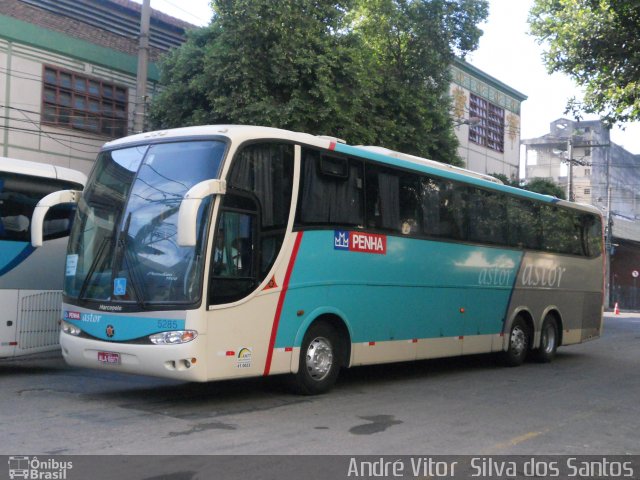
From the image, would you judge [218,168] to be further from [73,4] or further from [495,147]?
[495,147]

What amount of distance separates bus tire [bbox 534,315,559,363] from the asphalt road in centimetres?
260

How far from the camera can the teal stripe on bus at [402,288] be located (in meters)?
9.94

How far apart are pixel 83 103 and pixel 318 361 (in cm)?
1260

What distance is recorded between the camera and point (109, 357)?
8.80m

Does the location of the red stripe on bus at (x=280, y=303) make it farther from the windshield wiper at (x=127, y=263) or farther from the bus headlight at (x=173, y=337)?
the windshield wiper at (x=127, y=263)

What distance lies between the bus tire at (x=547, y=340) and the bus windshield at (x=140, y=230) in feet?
32.9

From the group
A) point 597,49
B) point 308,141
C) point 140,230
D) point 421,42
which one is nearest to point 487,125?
point 421,42

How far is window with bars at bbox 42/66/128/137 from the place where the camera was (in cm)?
1888

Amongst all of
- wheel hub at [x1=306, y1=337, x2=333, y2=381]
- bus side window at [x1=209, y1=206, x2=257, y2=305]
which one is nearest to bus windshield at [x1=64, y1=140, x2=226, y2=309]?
bus side window at [x1=209, y1=206, x2=257, y2=305]

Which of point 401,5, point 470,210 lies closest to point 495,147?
point 401,5

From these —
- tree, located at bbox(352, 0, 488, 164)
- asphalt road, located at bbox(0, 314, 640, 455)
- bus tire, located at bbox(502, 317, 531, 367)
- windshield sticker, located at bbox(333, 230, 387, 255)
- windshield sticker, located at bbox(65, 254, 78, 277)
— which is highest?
tree, located at bbox(352, 0, 488, 164)

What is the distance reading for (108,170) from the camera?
31.6 ft

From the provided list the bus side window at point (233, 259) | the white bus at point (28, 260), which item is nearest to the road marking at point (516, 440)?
the bus side window at point (233, 259)

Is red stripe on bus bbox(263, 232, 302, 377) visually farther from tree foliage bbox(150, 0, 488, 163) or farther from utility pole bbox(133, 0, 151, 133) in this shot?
utility pole bbox(133, 0, 151, 133)
